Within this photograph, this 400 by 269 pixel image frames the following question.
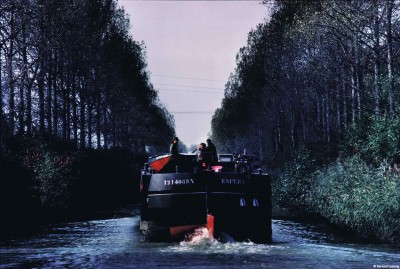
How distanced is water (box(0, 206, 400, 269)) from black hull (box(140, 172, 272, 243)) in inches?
16.5

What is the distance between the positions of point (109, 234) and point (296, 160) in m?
15.1

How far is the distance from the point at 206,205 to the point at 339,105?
24622 millimetres

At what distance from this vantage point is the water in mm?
15469

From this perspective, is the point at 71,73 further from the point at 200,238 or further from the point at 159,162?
the point at 200,238

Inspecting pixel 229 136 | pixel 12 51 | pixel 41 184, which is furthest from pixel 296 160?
pixel 229 136

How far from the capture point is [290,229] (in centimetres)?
2583

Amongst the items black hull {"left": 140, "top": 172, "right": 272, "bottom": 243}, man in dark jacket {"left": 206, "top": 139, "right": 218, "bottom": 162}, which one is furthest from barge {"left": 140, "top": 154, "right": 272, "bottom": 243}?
man in dark jacket {"left": 206, "top": 139, "right": 218, "bottom": 162}

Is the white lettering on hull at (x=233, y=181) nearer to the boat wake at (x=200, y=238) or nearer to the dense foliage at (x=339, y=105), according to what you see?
the boat wake at (x=200, y=238)

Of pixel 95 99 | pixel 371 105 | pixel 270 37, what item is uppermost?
pixel 270 37

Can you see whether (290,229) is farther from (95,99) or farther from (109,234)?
(95,99)

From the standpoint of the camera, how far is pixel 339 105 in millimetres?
41844

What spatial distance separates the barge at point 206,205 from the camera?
1936 cm

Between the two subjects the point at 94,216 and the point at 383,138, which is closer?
the point at 383,138

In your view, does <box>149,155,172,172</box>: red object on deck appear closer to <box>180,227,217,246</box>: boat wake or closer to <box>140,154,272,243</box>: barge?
<box>140,154,272,243</box>: barge
